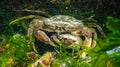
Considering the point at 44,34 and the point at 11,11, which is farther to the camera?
the point at 11,11

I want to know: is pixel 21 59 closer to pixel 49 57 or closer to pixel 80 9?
pixel 49 57

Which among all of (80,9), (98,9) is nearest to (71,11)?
(80,9)

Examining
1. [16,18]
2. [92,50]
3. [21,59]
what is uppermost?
[92,50]

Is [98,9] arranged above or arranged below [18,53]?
above

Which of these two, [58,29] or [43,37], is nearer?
[43,37]

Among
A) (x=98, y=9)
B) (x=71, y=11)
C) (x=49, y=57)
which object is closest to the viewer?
(x=49, y=57)

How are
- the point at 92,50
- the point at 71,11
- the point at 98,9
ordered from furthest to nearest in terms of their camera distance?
1. the point at 71,11
2. the point at 98,9
3. the point at 92,50

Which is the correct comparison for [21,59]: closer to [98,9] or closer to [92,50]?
[98,9]
